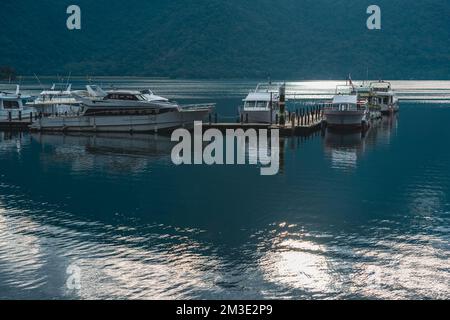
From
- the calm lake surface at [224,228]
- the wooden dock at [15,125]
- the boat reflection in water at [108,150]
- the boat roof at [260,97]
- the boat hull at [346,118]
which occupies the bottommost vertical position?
the calm lake surface at [224,228]

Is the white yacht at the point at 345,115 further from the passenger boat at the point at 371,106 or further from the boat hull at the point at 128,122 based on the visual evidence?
the passenger boat at the point at 371,106

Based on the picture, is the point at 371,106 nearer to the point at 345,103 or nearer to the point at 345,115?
the point at 345,103

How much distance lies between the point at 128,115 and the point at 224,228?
44.6 metres

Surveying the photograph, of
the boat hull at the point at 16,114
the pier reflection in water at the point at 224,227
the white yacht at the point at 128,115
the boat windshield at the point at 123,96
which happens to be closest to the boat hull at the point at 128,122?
the white yacht at the point at 128,115

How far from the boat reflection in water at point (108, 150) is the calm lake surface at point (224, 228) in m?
0.47

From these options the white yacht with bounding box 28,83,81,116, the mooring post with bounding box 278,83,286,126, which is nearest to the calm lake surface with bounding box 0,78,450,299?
the mooring post with bounding box 278,83,286,126

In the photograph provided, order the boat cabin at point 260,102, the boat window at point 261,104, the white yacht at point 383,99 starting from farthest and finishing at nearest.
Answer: the white yacht at point 383,99, the boat window at point 261,104, the boat cabin at point 260,102

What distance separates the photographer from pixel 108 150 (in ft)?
211

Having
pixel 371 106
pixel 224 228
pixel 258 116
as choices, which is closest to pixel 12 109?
pixel 258 116

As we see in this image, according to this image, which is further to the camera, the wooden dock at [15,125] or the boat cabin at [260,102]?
the wooden dock at [15,125]

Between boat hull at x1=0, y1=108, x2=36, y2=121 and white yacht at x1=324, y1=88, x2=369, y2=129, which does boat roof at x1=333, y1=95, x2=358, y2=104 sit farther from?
boat hull at x1=0, y1=108, x2=36, y2=121

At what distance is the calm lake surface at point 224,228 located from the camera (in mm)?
25719

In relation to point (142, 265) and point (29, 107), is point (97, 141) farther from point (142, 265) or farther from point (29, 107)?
point (142, 265)
